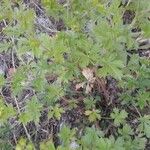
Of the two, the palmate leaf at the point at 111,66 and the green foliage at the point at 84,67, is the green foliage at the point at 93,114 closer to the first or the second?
the green foliage at the point at 84,67

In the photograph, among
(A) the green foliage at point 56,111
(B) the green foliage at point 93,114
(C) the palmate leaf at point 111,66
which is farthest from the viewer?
(B) the green foliage at point 93,114

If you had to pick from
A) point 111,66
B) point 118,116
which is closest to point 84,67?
point 111,66

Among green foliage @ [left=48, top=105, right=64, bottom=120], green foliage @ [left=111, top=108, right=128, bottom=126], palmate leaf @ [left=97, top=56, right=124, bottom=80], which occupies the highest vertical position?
palmate leaf @ [left=97, top=56, right=124, bottom=80]

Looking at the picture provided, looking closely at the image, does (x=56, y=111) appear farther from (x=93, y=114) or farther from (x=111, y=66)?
(x=111, y=66)

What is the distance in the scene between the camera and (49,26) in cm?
264

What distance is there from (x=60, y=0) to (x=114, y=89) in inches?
28.1

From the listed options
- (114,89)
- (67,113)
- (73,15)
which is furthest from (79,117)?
(73,15)

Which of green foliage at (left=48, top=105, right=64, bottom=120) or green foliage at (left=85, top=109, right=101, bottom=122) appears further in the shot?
green foliage at (left=85, top=109, right=101, bottom=122)

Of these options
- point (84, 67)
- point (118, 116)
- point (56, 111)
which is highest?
point (84, 67)

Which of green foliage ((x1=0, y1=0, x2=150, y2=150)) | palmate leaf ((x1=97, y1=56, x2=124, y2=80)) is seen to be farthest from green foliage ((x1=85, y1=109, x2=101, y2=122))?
palmate leaf ((x1=97, y1=56, x2=124, y2=80))

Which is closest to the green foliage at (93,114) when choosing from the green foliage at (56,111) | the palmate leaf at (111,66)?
the green foliage at (56,111)

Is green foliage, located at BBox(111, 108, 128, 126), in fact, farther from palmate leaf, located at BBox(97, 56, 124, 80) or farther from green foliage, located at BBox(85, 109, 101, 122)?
palmate leaf, located at BBox(97, 56, 124, 80)

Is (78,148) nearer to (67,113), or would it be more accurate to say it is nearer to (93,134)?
(93,134)

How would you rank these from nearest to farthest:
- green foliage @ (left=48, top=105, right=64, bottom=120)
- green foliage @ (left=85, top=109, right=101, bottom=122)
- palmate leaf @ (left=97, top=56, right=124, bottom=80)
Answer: palmate leaf @ (left=97, top=56, right=124, bottom=80), green foliage @ (left=48, top=105, right=64, bottom=120), green foliage @ (left=85, top=109, right=101, bottom=122)
